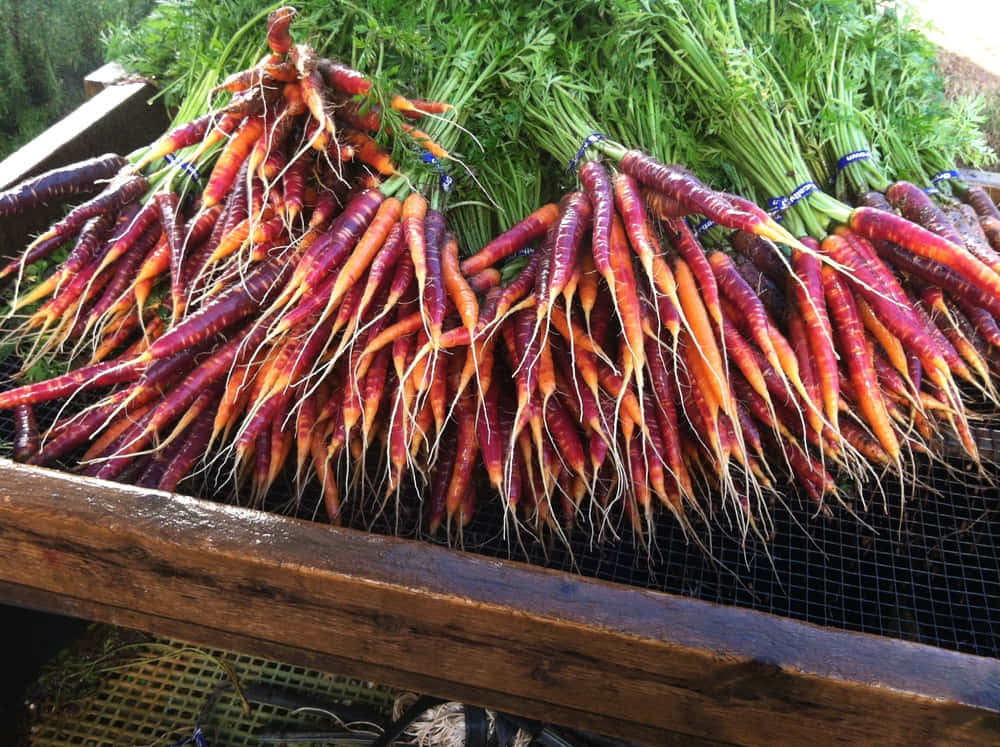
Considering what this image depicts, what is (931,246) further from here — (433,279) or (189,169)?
(189,169)

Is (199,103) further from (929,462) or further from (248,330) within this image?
(929,462)

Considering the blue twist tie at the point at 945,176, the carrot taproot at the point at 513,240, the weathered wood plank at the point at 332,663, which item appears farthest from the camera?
the blue twist tie at the point at 945,176

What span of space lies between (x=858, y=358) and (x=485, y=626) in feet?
3.52

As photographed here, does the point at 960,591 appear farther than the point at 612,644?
Yes

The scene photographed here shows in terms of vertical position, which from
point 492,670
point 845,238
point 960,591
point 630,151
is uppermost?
point 630,151

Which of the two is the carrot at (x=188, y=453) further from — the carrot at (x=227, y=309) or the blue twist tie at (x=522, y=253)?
the blue twist tie at (x=522, y=253)

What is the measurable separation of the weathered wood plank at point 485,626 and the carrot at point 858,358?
1.98 ft

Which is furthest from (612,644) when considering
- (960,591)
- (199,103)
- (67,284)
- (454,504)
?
(199,103)

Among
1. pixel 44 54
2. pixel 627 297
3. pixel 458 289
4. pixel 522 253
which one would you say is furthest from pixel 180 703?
pixel 44 54

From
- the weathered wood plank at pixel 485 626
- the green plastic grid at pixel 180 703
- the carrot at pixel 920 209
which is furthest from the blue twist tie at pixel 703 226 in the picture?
the green plastic grid at pixel 180 703

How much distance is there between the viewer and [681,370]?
165cm

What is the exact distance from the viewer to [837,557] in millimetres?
1521

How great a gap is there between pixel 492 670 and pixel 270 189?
120 cm

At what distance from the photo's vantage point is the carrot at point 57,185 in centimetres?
184
